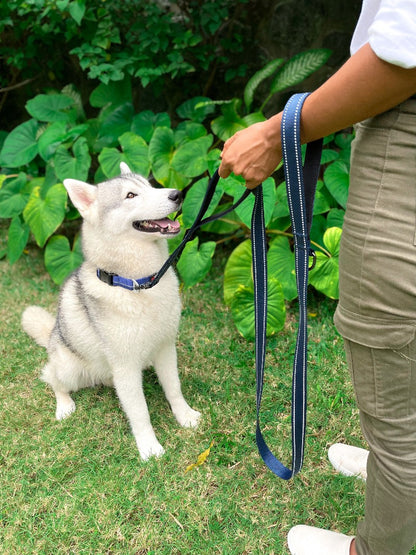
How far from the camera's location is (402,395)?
1.16m

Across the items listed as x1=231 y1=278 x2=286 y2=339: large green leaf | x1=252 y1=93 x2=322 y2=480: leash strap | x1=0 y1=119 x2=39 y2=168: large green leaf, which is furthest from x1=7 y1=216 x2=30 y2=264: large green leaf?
x1=252 y1=93 x2=322 y2=480: leash strap

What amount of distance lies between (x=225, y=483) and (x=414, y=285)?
1.34 meters

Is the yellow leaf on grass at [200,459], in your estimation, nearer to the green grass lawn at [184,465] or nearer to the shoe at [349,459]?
the green grass lawn at [184,465]

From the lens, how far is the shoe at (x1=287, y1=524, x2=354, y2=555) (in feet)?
5.12

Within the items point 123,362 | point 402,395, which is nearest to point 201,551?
point 123,362

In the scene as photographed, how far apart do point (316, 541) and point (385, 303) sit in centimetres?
102

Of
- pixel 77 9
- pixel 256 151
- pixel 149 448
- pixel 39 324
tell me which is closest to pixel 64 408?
pixel 149 448

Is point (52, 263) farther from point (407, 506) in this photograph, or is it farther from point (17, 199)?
point (407, 506)

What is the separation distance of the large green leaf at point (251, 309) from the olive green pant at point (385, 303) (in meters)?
1.56

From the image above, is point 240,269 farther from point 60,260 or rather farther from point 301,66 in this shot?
point 301,66

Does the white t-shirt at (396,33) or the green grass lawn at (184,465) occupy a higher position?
the white t-shirt at (396,33)

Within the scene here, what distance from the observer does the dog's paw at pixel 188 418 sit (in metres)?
2.34

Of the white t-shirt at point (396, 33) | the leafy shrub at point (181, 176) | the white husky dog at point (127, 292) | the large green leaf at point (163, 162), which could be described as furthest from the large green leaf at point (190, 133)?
the white t-shirt at point (396, 33)

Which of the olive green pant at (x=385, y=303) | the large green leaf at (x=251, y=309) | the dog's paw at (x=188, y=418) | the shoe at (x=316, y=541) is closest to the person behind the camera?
the olive green pant at (x=385, y=303)
